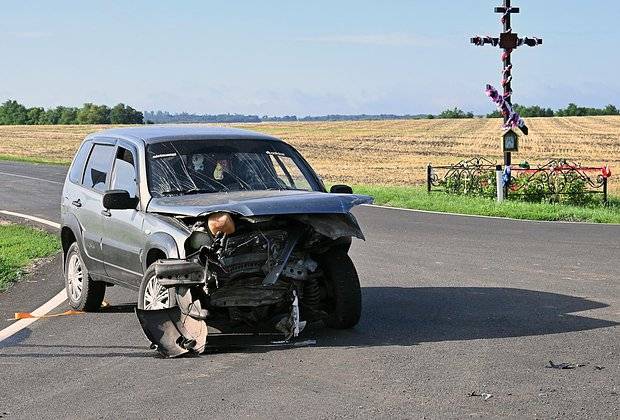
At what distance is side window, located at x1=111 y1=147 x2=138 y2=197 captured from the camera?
10156mm

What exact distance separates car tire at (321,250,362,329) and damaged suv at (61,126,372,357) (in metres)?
0.01

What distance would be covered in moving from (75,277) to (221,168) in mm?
2222

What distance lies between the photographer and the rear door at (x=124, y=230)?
9.75 meters

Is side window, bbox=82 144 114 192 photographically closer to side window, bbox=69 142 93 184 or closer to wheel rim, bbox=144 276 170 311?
side window, bbox=69 142 93 184

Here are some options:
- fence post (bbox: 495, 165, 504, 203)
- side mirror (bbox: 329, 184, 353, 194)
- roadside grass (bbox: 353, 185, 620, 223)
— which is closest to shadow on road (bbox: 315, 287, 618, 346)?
side mirror (bbox: 329, 184, 353, 194)

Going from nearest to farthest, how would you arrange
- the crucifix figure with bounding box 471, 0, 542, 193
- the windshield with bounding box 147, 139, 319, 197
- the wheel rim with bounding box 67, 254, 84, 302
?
1. the windshield with bounding box 147, 139, 319, 197
2. the wheel rim with bounding box 67, 254, 84, 302
3. the crucifix figure with bounding box 471, 0, 542, 193

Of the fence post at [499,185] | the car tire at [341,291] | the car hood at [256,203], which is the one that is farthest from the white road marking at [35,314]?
the fence post at [499,185]

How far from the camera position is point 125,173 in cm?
1041

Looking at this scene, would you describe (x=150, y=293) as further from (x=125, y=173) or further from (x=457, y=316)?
(x=457, y=316)

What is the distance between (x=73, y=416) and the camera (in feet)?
21.8

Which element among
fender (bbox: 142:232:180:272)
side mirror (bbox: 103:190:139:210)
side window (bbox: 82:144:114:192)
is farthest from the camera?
side window (bbox: 82:144:114:192)

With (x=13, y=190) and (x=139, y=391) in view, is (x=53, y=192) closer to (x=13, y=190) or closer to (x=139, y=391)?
(x=13, y=190)

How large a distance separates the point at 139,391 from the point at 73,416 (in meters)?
0.69

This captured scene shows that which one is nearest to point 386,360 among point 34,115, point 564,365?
point 564,365
